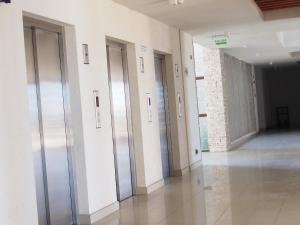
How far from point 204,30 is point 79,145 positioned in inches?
242

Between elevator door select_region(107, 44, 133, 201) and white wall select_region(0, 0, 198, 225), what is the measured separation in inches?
9.4

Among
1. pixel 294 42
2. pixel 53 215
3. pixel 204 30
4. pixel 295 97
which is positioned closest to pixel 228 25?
pixel 204 30

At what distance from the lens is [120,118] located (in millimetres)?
8469

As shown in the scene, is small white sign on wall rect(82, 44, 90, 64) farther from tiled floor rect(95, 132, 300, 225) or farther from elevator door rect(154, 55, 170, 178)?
elevator door rect(154, 55, 170, 178)

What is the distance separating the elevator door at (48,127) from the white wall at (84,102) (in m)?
0.19

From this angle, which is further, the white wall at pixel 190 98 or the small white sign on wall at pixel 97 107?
the white wall at pixel 190 98

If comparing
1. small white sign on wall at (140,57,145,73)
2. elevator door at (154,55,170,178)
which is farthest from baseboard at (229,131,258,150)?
small white sign on wall at (140,57,145,73)

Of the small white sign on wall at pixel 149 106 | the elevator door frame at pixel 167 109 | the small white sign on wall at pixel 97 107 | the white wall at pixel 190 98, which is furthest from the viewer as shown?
the white wall at pixel 190 98

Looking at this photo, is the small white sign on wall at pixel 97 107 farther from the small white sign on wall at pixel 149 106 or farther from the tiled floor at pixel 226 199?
the small white sign on wall at pixel 149 106

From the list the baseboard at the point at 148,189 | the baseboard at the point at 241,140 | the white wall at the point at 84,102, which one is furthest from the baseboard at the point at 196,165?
the baseboard at the point at 241,140

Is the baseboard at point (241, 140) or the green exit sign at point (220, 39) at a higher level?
the green exit sign at point (220, 39)

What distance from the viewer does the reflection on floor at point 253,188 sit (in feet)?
21.0

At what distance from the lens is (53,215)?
6.34 m

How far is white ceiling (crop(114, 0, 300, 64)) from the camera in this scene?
898cm
